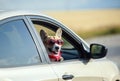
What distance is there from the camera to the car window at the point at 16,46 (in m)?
6.34

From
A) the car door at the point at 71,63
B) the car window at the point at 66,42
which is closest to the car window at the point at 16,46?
the car door at the point at 71,63

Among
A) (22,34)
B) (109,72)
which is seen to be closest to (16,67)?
(22,34)

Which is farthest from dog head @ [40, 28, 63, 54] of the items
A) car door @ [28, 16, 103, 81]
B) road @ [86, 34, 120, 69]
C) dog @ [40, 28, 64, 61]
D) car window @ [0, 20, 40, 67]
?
road @ [86, 34, 120, 69]

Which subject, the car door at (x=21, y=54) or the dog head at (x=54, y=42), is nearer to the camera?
the car door at (x=21, y=54)

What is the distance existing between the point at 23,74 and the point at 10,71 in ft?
0.67

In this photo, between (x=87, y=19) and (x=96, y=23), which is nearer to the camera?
(x=96, y=23)

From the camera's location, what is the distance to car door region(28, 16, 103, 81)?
6.99m

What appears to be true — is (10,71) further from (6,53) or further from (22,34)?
(22,34)

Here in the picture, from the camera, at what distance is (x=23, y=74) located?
6.29 metres

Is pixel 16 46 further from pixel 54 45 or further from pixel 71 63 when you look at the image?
pixel 71 63

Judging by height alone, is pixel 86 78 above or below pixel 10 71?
below

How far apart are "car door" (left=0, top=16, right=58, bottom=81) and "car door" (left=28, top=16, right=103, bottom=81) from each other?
17cm

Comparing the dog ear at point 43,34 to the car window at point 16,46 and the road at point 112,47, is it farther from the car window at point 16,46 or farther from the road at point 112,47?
the road at point 112,47

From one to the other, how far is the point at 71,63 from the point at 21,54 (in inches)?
34.5
